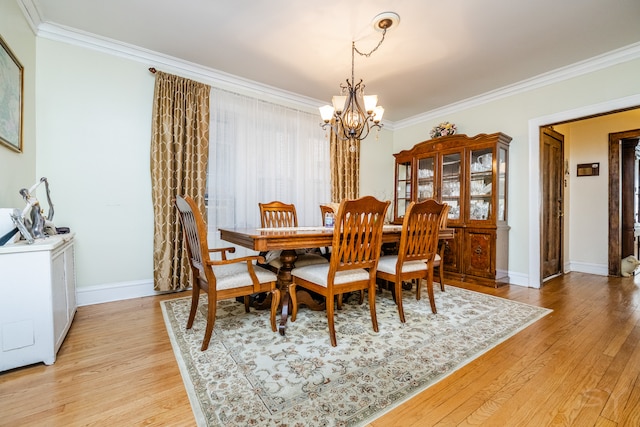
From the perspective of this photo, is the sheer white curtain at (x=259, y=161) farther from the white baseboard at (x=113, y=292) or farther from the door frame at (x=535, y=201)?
the door frame at (x=535, y=201)

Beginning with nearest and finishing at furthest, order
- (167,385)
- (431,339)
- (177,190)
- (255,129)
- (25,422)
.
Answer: (25,422) → (167,385) → (431,339) → (177,190) → (255,129)

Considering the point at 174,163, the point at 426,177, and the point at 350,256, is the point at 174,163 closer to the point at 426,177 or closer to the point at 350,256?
the point at 350,256

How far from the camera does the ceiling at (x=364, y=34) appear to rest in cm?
221

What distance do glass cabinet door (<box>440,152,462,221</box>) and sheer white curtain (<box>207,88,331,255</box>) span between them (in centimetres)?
168

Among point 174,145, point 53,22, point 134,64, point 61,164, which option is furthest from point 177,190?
point 53,22

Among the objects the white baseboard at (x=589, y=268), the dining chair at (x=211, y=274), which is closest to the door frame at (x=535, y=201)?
the white baseboard at (x=589, y=268)

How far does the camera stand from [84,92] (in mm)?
2656

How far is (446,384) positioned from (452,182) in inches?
123

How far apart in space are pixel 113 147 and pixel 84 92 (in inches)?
21.0

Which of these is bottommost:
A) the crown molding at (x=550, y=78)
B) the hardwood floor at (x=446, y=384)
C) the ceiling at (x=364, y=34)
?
the hardwood floor at (x=446, y=384)

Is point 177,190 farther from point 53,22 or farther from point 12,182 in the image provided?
point 53,22

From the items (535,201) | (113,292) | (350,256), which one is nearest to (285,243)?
(350,256)

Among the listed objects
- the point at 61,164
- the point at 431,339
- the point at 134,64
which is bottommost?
the point at 431,339

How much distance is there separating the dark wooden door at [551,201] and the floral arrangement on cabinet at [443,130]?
1.06 metres
